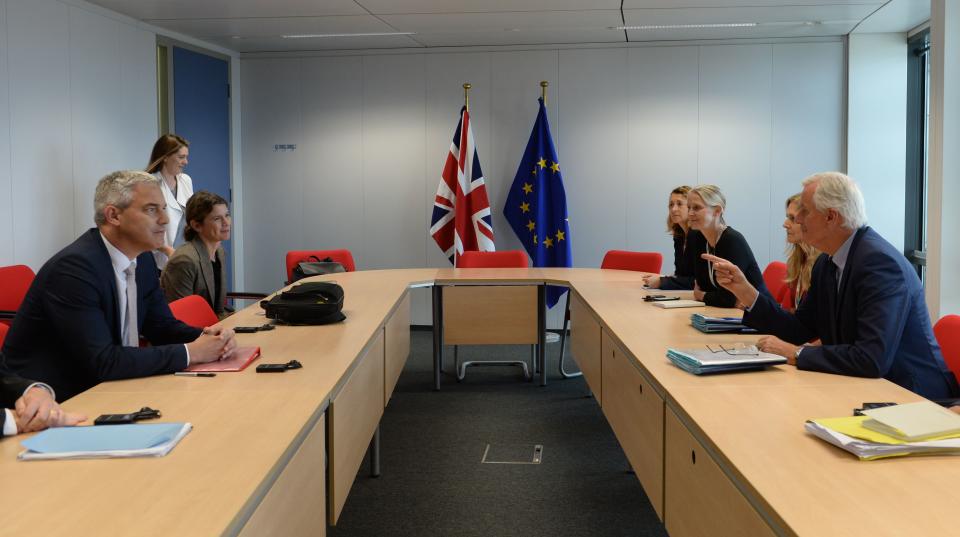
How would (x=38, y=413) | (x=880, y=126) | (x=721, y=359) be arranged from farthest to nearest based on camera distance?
(x=880, y=126) < (x=721, y=359) < (x=38, y=413)

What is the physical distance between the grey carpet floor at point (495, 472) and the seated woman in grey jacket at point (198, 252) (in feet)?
4.25

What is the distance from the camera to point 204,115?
25.5ft

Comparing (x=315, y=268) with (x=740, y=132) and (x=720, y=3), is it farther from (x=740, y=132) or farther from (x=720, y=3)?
(x=740, y=132)

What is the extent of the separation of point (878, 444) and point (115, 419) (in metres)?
1.79

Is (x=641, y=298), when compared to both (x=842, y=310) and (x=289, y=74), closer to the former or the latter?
(x=842, y=310)

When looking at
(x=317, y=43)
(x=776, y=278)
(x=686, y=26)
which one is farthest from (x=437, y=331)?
(x=686, y=26)

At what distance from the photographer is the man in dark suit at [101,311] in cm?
263

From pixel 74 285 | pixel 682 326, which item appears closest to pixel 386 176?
pixel 682 326

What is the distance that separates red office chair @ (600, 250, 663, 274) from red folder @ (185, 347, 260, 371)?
12.6 ft

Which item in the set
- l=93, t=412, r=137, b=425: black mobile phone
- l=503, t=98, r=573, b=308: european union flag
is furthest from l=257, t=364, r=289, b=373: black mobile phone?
l=503, t=98, r=573, b=308: european union flag

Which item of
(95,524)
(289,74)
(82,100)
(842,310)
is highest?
(289,74)

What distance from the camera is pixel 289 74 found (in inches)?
329

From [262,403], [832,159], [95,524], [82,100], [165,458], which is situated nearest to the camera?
[95,524]

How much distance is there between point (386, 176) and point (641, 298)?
422cm
